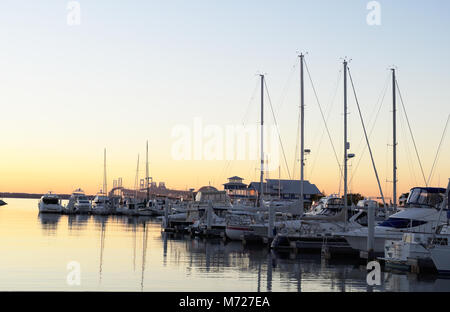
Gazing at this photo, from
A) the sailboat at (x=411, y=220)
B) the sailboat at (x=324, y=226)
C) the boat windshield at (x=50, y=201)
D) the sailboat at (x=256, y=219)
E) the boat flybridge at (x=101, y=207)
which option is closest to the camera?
the sailboat at (x=411, y=220)

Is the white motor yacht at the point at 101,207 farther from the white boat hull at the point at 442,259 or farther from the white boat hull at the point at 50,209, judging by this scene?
the white boat hull at the point at 442,259

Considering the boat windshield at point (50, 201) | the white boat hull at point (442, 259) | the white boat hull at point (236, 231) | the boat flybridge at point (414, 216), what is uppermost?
the boat flybridge at point (414, 216)

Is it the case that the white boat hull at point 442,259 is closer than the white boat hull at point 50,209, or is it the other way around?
the white boat hull at point 442,259

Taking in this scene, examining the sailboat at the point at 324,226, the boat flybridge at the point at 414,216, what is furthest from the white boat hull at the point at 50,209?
the boat flybridge at the point at 414,216

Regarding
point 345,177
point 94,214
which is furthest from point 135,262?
point 94,214

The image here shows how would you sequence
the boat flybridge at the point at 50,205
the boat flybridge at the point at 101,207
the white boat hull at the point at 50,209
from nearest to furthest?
1. the white boat hull at the point at 50,209
2. the boat flybridge at the point at 50,205
3. the boat flybridge at the point at 101,207

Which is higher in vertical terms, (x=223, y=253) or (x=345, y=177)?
(x=345, y=177)

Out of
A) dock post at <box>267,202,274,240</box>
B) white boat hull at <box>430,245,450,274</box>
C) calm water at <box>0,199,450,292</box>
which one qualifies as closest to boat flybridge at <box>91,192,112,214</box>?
calm water at <box>0,199,450,292</box>

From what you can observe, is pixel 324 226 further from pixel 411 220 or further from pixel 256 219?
pixel 256 219

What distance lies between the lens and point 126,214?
5128 inches

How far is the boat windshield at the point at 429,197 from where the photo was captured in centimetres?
3928
